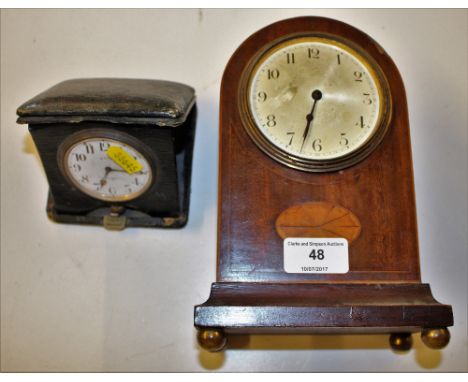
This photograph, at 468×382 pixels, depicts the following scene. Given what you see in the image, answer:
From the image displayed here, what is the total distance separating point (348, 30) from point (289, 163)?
0.29 metres

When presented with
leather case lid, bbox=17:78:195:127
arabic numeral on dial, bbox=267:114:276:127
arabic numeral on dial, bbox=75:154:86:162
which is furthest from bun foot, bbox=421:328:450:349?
arabic numeral on dial, bbox=75:154:86:162

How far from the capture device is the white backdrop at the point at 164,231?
99cm

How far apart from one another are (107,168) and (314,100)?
0.40 meters

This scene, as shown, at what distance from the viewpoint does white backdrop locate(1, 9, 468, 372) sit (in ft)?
3.26

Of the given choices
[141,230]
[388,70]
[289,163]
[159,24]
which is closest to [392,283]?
[289,163]

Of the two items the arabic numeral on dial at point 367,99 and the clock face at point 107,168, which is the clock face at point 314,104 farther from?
the clock face at point 107,168

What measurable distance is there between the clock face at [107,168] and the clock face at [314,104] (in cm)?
24

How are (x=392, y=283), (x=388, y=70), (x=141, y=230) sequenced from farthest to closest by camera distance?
(x=141, y=230), (x=388, y=70), (x=392, y=283)

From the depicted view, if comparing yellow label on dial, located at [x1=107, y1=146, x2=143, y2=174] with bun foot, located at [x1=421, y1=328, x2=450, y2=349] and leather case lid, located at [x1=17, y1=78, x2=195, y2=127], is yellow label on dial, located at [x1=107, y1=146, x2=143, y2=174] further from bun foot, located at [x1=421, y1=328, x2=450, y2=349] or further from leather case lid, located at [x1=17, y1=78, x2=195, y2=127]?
bun foot, located at [x1=421, y1=328, x2=450, y2=349]

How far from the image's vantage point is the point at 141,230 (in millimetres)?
1039

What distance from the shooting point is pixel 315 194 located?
0.86 metres

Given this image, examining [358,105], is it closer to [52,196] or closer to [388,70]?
[388,70]
